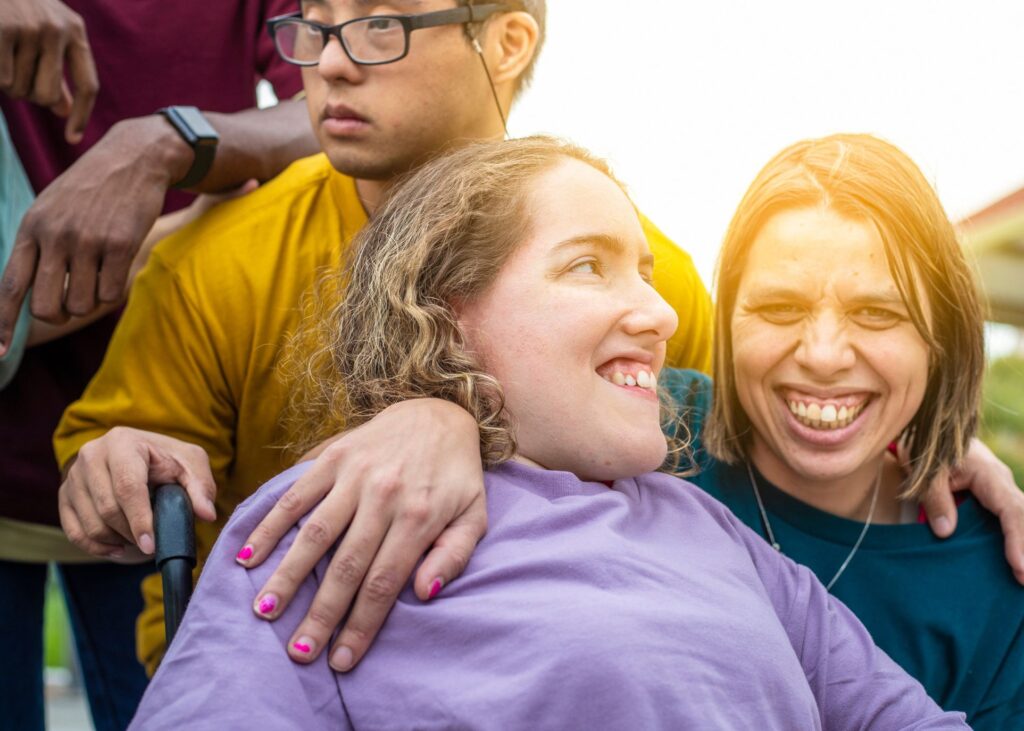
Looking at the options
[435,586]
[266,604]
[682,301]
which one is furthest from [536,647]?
[682,301]

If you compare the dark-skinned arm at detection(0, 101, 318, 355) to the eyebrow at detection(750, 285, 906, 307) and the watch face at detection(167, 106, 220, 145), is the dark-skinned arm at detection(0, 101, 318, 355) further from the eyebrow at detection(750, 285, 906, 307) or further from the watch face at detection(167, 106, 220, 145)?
the eyebrow at detection(750, 285, 906, 307)

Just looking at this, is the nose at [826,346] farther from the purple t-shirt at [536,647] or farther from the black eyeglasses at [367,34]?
the black eyeglasses at [367,34]

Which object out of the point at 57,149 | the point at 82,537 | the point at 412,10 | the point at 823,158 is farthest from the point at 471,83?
the point at 82,537

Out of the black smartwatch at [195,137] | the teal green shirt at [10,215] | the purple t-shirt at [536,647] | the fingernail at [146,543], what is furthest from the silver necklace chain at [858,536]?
the teal green shirt at [10,215]

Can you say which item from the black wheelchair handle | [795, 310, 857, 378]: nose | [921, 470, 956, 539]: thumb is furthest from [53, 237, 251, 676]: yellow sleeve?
[921, 470, 956, 539]: thumb

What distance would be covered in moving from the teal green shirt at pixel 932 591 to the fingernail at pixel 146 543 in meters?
0.94

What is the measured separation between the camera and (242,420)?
6.95 ft

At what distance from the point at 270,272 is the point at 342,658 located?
99 centimetres

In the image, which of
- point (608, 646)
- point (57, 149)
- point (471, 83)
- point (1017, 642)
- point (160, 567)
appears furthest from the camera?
point (57, 149)

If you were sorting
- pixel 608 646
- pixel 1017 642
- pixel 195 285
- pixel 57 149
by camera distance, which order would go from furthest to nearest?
pixel 57 149, pixel 195 285, pixel 1017 642, pixel 608 646

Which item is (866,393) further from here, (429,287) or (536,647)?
(536,647)

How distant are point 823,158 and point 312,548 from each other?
1149 mm

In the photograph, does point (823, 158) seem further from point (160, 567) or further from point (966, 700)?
point (160, 567)

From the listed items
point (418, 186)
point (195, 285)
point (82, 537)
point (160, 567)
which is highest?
point (418, 186)
